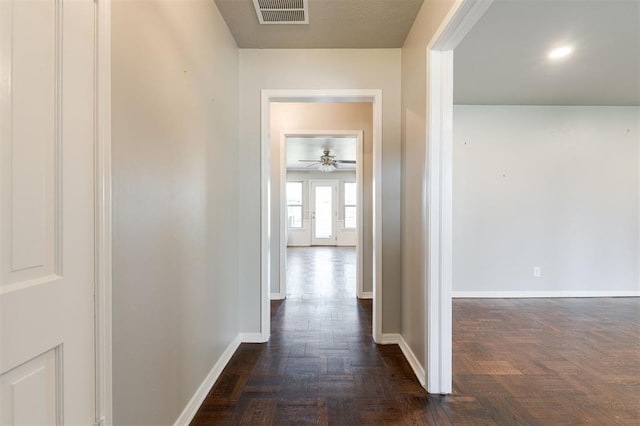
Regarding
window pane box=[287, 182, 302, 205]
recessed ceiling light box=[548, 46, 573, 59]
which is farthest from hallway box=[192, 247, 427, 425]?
window pane box=[287, 182, 302, 205]

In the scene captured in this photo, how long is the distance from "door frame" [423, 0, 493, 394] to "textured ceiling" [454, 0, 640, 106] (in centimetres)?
73

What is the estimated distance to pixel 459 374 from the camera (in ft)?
7.06

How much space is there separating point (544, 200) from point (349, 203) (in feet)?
20.8

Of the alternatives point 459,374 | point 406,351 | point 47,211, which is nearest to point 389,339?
point 406,351

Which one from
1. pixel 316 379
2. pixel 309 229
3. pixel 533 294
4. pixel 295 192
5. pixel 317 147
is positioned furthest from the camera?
pixel 309 229

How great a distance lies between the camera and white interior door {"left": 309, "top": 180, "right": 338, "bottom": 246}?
9984 millimetres

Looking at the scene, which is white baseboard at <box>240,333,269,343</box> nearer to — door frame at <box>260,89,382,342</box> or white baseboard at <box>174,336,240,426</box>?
door frame at <box>260,89,382,342</box>

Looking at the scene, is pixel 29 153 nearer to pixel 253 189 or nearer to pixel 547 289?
pixel 253 189

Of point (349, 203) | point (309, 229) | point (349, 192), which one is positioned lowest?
point (309, 229)

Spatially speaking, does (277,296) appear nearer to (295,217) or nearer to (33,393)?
(33,393)

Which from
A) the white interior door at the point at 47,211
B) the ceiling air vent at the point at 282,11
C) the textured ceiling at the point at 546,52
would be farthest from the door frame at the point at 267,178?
the white interior door at the point at 47,211

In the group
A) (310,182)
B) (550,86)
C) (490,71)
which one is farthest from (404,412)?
(310,182)

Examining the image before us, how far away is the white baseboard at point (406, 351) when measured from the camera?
2.04 meters

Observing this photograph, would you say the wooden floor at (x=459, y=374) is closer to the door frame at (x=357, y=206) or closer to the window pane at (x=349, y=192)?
the door frame at (x=357, y=206)
